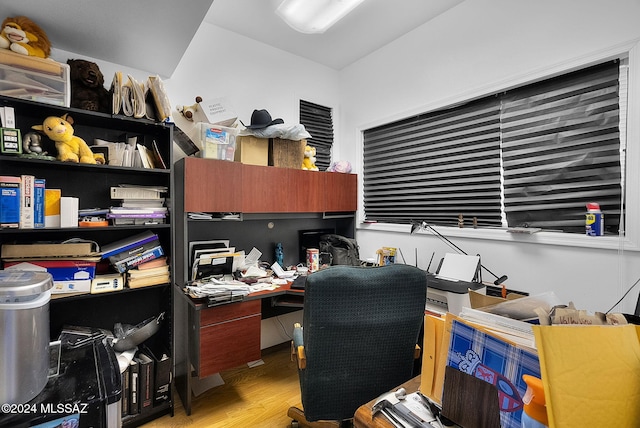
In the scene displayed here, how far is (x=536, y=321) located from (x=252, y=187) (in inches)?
77.8

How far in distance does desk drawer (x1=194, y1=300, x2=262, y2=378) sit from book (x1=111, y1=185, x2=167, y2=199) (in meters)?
0.85

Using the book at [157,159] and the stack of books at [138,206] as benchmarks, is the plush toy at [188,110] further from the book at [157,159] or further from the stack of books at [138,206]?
the stack of books at [138,206]

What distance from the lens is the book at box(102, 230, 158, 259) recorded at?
1812 mm

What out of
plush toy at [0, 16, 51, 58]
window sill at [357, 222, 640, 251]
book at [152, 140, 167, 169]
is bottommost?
window sill at [357, 222, 640, 251]

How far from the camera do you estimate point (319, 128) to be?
315cm

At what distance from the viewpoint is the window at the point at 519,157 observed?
1.67 metres

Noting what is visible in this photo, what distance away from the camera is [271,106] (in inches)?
110

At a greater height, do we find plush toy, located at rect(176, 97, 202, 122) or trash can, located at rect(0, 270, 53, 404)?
plush toy, located at rect(176, 97, 202, 122)

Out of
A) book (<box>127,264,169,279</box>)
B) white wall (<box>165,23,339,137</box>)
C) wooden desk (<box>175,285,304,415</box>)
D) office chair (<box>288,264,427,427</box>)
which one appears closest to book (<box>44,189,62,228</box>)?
book (<box>127,264,169,279</box>)

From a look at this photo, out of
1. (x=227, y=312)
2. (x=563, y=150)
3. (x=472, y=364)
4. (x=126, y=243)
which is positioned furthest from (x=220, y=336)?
(x=563, y=150)

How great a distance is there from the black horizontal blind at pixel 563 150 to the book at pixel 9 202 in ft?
9.74

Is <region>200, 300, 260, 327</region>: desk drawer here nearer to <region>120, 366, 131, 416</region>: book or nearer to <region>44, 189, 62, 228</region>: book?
<region>120, 366, 131, 416</region>: book

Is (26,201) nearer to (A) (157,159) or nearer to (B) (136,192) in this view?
(B) (136,192)

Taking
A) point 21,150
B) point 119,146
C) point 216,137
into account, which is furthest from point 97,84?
point 216,137
